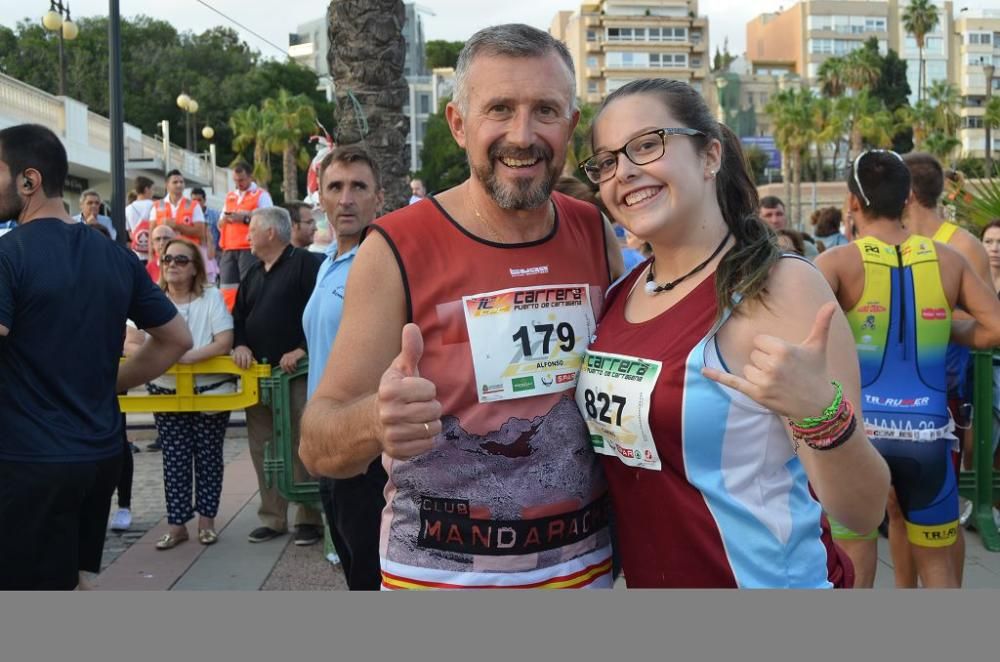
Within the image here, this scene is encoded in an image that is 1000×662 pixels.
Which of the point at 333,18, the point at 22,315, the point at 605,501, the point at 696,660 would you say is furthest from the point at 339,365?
the point at 333,18

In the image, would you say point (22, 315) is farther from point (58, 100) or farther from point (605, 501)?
point (58, 100)

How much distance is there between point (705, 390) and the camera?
2.07 metres

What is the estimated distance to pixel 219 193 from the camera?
42094 millimetres

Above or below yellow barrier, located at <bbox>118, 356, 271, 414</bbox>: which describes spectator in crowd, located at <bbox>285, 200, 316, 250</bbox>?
above

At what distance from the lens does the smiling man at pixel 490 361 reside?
7.45 feet

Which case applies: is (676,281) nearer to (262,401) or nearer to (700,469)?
(700,469)

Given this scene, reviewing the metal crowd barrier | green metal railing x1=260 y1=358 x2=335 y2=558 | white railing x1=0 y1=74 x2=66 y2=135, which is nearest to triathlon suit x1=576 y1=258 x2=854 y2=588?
the metal crowd barrier

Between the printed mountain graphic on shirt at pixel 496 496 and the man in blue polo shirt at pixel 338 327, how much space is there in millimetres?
1290

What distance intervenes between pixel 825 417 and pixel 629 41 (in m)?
109

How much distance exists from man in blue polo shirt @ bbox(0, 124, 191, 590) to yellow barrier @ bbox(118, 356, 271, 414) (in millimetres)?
2463

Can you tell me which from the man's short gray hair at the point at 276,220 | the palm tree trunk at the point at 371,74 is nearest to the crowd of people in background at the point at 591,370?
the man's short gray hair at the point at 276,220

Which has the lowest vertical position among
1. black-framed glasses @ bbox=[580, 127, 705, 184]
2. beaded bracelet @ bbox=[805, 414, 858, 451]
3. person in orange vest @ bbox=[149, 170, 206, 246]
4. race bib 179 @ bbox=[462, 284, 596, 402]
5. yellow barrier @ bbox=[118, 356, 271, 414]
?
yellow barrier @ bbox=[118, 356, 271, 414]

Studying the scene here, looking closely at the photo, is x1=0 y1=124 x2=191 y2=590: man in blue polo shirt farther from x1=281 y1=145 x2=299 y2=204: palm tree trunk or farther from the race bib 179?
x1=281 y1=145 x2=299 y2=204: palm tree trunk

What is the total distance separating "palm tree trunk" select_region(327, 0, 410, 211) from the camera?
294 inches
